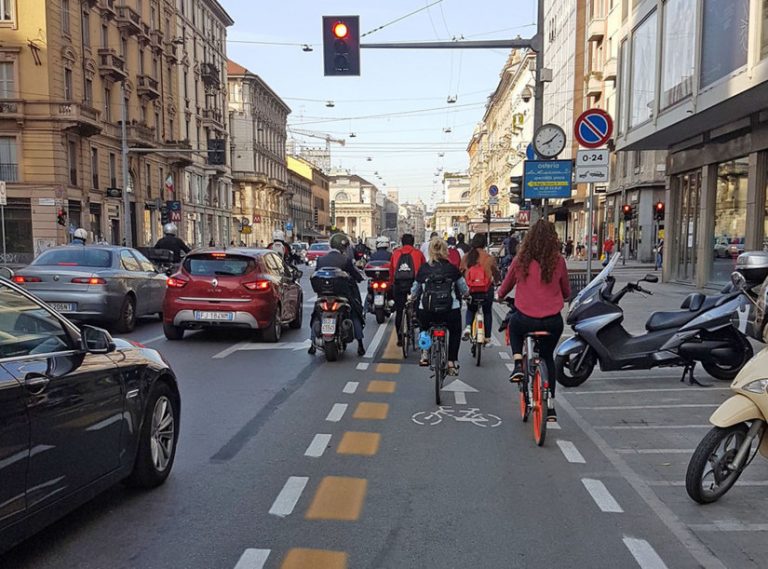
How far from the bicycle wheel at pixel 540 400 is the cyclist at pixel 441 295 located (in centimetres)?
167

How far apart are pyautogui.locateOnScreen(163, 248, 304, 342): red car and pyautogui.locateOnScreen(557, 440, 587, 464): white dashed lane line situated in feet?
20.7

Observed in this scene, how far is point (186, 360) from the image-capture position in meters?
9.56

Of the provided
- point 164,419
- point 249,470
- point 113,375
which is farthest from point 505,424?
point 113,375

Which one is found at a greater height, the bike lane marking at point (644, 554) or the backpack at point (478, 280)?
the backpack at point (478, 280)

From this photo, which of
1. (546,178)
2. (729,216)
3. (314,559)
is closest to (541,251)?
(314,559)

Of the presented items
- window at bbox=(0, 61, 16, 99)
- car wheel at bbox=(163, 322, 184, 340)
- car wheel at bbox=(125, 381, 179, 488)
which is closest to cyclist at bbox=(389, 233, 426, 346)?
car wheel at bbox=(163, 322, 184, 340)

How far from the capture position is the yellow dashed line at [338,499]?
4.22 meters

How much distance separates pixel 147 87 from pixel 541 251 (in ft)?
157

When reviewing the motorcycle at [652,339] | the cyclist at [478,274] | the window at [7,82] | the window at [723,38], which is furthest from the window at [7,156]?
the motorcycle at [652,339]

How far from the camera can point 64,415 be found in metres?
3.42

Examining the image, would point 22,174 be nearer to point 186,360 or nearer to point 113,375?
point 186,360

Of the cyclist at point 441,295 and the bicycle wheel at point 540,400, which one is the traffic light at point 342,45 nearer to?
the cyclist at point 441,295

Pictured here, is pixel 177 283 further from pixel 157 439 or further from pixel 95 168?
pixel 95 168

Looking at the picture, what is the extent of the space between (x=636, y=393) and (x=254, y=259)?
21.1 ft
